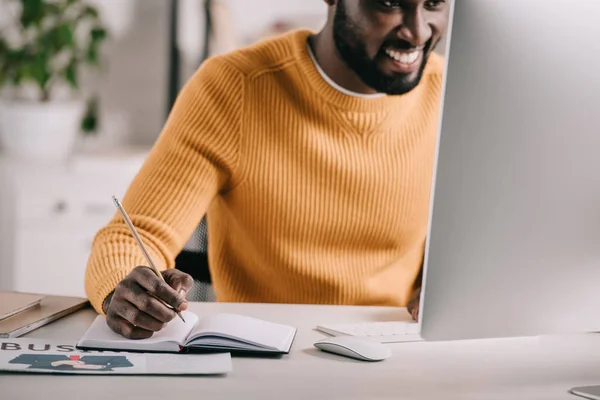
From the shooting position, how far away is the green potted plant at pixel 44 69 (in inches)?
106

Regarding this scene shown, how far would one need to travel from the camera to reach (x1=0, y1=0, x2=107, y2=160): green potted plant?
271cm

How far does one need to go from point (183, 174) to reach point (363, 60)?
1.25 ft

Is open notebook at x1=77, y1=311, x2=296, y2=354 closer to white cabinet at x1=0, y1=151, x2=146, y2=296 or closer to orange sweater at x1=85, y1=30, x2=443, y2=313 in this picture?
orange sweater at x1=85, y1=30, x2=443, y2=313

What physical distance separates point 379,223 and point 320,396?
71 cm

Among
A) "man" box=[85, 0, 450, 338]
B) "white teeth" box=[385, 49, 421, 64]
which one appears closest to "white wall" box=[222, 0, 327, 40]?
"man" box=[85, 0, 450, 338]

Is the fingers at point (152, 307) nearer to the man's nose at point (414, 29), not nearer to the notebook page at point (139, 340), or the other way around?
the notebook page at point (139, 340)

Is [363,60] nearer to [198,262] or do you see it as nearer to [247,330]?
[198,262]

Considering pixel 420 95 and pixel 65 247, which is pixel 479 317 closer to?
pixel 420 95

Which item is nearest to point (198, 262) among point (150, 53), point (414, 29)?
point (414, 29)

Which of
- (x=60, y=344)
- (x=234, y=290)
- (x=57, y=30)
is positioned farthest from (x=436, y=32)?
(x=57, y=30)

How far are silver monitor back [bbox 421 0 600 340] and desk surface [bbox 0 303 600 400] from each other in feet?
0.26

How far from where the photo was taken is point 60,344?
102 cm

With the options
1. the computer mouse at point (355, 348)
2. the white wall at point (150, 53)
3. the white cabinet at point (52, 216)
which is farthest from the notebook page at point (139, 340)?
the white wall at point (150, 53)

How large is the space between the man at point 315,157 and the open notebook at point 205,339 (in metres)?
0.40
